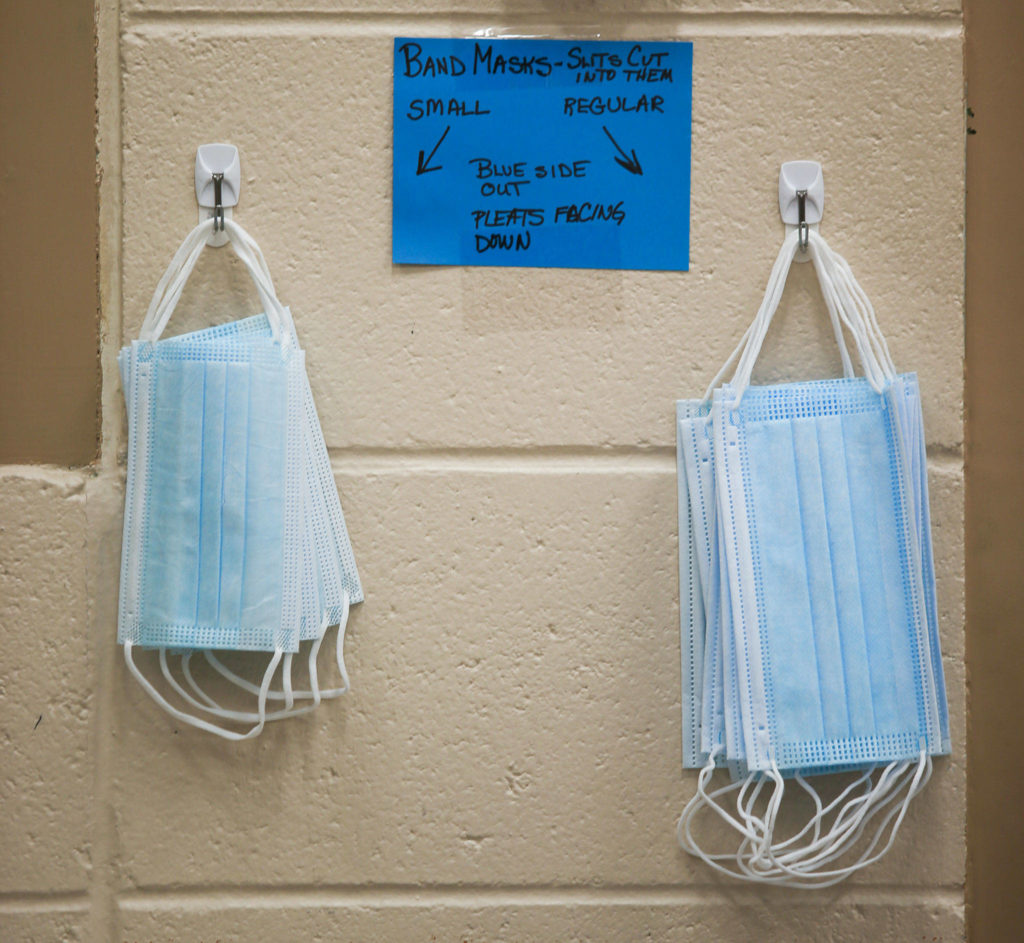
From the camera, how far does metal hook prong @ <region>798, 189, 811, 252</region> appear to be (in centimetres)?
76

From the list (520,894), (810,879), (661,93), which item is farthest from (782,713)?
(661,93)

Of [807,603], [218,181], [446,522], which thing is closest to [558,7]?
[218,181]

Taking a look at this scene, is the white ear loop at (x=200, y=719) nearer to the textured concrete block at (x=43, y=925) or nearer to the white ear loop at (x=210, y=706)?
the white ear loop at (x=210, y=706)

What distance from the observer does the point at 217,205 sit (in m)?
0.75

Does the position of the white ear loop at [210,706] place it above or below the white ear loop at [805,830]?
above

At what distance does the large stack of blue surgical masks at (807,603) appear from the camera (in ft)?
2.34

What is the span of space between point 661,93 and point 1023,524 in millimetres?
548

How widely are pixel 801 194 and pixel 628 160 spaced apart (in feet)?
0.55

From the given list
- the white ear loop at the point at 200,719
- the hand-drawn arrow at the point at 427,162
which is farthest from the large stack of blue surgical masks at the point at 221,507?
the hand-drawn arrow at the point at 427,162

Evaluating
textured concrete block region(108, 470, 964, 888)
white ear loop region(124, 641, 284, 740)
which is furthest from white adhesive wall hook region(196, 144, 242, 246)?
white ear loop region(124, 641, 284, 740)

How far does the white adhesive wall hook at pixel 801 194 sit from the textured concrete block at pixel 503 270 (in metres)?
0.01

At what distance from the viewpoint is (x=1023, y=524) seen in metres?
0.77

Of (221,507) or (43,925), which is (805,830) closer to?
(221,507)

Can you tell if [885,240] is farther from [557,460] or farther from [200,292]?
[200,292]
